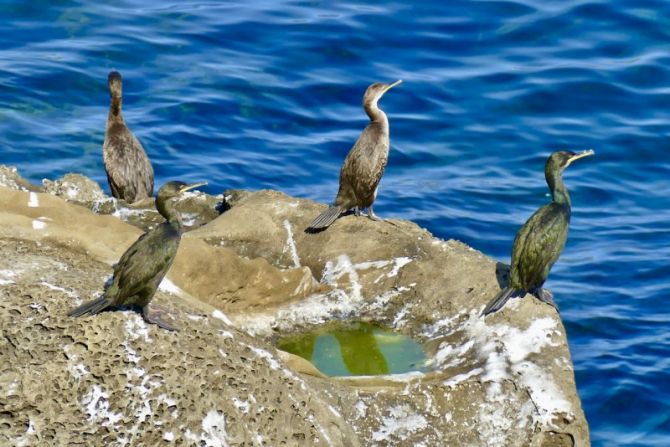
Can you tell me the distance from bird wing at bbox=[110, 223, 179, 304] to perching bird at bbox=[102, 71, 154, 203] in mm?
4458

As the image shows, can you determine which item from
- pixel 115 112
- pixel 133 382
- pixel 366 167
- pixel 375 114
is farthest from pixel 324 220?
pixel 115 112

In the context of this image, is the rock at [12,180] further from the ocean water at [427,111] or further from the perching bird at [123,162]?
the ocean water at [427,111]

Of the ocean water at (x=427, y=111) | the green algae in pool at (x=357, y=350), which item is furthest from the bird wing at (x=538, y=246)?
the ocean water at (x=427, y=111)

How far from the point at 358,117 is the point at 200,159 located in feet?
7.43

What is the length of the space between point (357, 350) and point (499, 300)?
1.00 m

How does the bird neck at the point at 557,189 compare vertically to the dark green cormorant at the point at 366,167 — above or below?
above

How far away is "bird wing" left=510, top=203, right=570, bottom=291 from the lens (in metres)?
8.05

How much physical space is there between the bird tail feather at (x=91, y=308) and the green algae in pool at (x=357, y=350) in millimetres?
1841

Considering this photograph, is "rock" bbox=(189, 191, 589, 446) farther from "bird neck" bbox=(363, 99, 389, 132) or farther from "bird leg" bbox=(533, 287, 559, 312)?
"bird neck" bbox=(363, 99, 389, 132)

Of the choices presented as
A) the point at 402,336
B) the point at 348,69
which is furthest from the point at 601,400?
the point at 348,69

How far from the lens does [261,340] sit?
704 cm

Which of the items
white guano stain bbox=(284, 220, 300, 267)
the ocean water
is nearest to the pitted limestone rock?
white guano stain bbox=(284, 220, 300, 267)

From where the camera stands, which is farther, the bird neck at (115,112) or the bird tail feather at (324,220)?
the bird neck at (115,112)

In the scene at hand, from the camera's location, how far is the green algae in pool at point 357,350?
7931 millimetres
